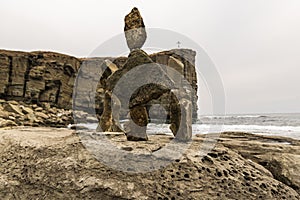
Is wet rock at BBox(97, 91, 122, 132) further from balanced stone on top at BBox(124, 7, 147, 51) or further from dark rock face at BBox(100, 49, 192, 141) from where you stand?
balanced stone on top at BBox(124, 7, 147, 51)

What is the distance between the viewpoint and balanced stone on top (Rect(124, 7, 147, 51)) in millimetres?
2707

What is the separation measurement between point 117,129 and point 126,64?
1.30m

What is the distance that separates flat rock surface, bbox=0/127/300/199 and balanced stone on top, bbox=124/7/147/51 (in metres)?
1.15

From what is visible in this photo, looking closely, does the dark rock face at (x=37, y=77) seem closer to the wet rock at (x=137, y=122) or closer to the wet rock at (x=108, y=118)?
the wet rock at (x=108, y=118)

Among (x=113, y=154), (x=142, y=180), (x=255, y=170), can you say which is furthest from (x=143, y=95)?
(x=255, y=170)

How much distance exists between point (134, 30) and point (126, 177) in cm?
165

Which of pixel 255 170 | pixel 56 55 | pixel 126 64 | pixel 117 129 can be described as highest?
pixel 56 55

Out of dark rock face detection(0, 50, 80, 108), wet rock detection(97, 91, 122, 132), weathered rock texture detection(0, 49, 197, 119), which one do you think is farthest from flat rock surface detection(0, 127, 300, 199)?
dark rock face detection(0, 50, 80, 108)

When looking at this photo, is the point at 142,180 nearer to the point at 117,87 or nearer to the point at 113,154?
the point at 113,154

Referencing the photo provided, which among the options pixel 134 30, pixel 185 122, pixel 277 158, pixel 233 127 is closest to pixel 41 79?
pixel 233 127

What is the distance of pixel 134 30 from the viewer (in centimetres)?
272

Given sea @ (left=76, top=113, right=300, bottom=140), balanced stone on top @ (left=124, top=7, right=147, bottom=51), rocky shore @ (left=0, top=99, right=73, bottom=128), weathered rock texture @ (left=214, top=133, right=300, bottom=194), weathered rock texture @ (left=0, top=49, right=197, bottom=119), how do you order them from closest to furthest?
weathered rock texture @ (left=214, top=133, right=300, bottom=194) < balanced stone on top @ (left=124, top=7, right=147, bottom=51) < sea @ (left=76, top=113, right=300, bottom=140) < rocky shore @ (left=0, top=99, right=73, bottom=128) < weathered rock texture @ (left=0, top=49, right=197, bottom=119)

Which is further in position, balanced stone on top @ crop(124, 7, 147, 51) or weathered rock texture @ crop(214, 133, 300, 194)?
balanced stone on top @ crop(124, 7, 147, 51)

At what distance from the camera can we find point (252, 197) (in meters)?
1.86
